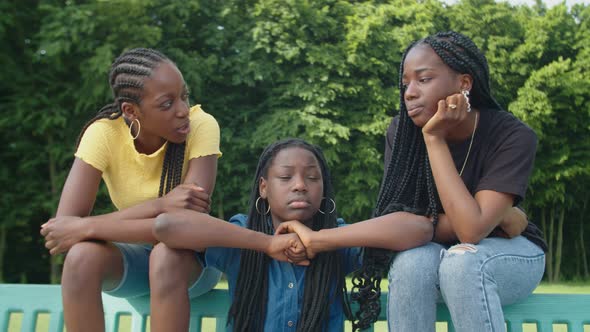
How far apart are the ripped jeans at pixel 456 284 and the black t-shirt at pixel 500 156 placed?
223 mm

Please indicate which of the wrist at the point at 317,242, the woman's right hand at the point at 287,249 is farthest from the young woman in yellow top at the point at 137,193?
the wrist at the point at 317,242

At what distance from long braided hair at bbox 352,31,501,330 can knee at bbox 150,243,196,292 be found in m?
0.62

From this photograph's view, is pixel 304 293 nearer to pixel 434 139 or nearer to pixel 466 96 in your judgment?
pixel 434 139

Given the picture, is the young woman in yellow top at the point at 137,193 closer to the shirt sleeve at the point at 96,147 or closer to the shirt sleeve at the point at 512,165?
the shirt sleeve at the point at 96,147

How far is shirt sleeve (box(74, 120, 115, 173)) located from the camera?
8.16ft

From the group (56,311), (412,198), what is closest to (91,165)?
(56,311)

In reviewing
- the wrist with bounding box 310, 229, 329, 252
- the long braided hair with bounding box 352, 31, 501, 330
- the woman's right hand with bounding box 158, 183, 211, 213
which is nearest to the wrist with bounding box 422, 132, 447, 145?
the long braided hair with bounding box 352, 31, 501, 330

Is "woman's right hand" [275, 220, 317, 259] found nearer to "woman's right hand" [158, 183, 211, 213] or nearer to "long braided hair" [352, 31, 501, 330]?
"long braided hair" [352, 31, 501, 330]

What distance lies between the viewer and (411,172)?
95.6 inches

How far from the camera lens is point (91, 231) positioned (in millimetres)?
2248

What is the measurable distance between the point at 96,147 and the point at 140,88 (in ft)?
1.00

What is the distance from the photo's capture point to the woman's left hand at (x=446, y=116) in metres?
2.23

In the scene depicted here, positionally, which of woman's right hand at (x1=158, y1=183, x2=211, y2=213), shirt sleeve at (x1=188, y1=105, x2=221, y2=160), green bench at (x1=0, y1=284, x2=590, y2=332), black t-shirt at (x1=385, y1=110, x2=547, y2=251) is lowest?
green bench at (x1=0, y1=284, x2=590, y2=332)

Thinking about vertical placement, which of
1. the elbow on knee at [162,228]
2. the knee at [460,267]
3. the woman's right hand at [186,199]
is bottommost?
the knee at [460,267]
